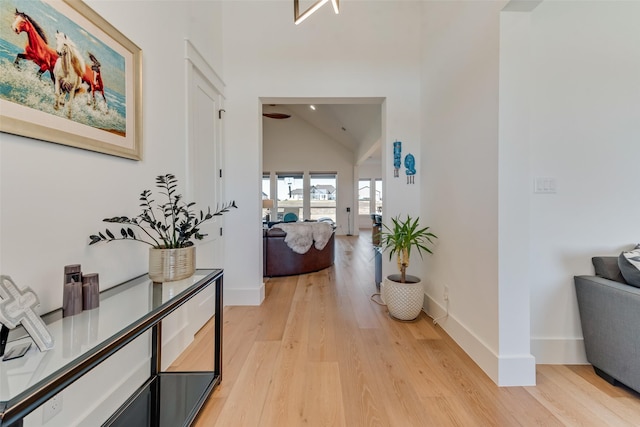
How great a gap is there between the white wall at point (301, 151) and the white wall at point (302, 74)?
21.3ft

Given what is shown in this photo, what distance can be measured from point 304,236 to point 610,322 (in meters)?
3.34

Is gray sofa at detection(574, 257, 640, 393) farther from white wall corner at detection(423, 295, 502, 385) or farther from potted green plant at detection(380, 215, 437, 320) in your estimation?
potted green plant at detection(380, 215, 437, 320)

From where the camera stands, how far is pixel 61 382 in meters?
0.64

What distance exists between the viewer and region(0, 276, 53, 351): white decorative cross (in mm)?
744

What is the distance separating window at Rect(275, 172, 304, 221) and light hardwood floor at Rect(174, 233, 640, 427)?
7212 millimetres

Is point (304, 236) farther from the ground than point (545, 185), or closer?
closer

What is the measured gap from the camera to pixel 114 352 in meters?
0.80

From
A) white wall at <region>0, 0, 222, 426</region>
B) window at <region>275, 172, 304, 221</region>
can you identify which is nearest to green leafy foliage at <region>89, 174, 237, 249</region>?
white wall at <region>0, 0, 222, 426</region>

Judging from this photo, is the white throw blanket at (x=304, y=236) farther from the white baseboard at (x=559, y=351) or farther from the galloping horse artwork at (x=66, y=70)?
the galloping horse artwork at (x=66, y=70)

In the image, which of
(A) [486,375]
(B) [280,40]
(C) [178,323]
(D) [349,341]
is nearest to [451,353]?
(A) [486,375]

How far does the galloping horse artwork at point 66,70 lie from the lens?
3.45 feet

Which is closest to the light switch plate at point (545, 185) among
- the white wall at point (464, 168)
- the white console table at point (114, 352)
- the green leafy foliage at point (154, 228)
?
the white wall at point (464, 168)

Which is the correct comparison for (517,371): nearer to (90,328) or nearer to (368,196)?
(90,328)

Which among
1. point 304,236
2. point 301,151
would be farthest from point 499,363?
point 301,151
